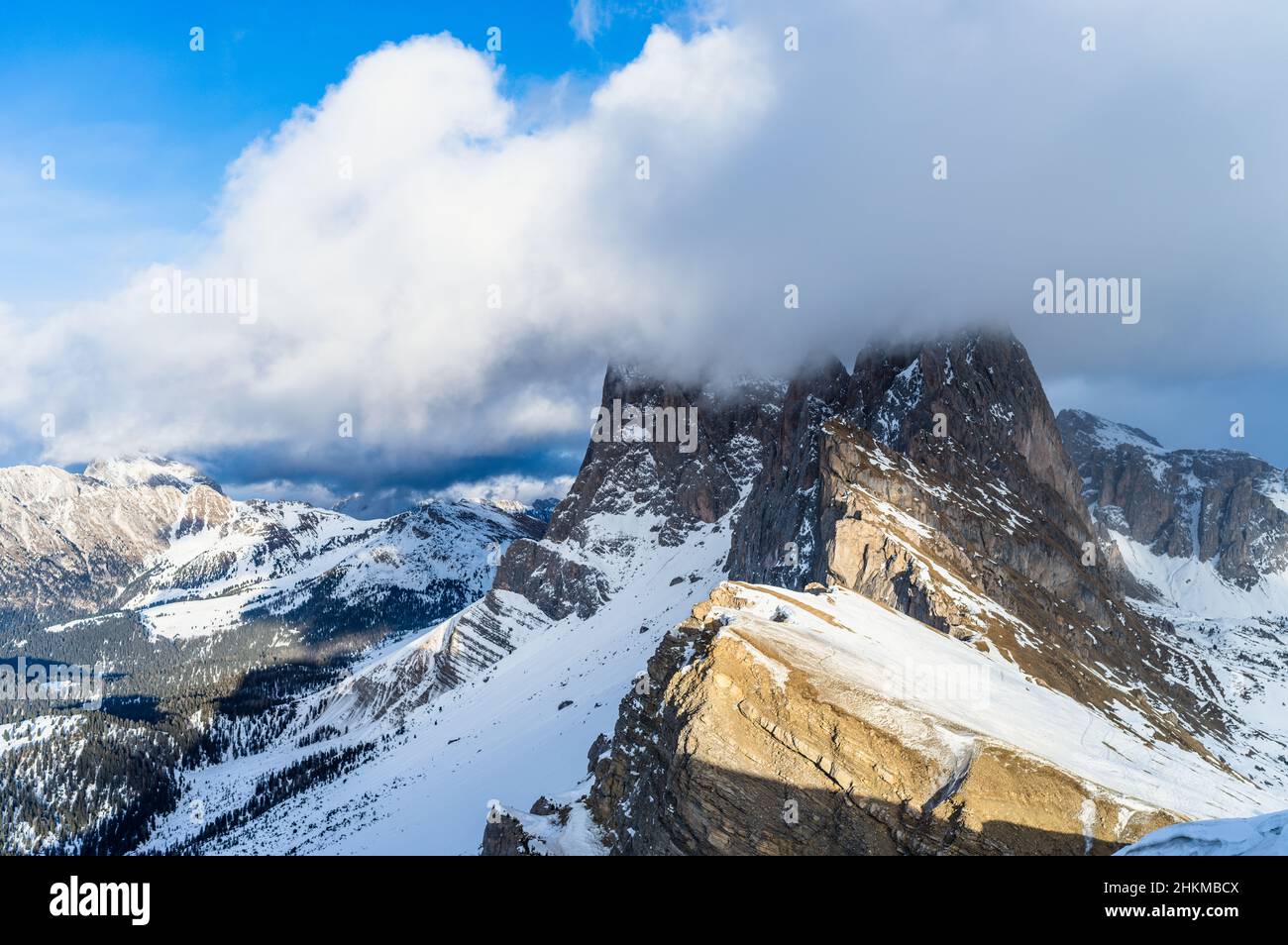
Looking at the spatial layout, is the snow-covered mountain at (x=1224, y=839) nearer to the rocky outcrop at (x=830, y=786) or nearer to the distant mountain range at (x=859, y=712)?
the distant mountain range at (x=859, y=712)

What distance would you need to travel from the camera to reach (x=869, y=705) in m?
41.3

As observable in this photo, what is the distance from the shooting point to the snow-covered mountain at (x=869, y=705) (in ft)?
122

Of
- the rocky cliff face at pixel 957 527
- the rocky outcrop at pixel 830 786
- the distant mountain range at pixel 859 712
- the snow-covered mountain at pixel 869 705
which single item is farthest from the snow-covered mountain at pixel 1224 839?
the rocky cliff face at pixel 957 527

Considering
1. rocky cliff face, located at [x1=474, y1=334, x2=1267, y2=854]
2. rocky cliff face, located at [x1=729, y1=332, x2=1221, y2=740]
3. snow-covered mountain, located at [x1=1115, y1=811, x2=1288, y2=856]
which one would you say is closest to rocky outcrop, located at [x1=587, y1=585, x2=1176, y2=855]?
rocky cliff face, located at [x1=474, y1=334, x2=1267, y2=854]

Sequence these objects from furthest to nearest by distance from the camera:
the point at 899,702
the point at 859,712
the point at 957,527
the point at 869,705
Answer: the point at 957,527 < the point at 899,702 < the point at 869,705 < the point at 859,712

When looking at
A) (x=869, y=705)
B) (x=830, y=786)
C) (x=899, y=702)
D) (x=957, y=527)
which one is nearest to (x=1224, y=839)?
(x=830, y=786)

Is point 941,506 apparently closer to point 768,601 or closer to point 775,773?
point 768,601

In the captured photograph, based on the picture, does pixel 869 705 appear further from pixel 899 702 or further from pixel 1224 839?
pixel 1224 839

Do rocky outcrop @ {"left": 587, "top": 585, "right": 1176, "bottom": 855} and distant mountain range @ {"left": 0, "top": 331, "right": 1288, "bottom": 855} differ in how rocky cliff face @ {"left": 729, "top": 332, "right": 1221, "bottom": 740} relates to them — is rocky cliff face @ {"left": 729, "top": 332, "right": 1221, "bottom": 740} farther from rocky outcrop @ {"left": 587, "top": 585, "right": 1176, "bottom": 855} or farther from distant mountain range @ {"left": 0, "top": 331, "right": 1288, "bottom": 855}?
rocky outcrop @ {"left": 587, "top": 585, "right": 1176, "bottom": 855}

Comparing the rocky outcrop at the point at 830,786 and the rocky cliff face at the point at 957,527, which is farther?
the rocky cliff face at the point at 957,527

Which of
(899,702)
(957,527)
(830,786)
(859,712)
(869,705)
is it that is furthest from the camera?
(957,527)

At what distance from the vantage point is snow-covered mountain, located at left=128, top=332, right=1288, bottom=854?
122ft
